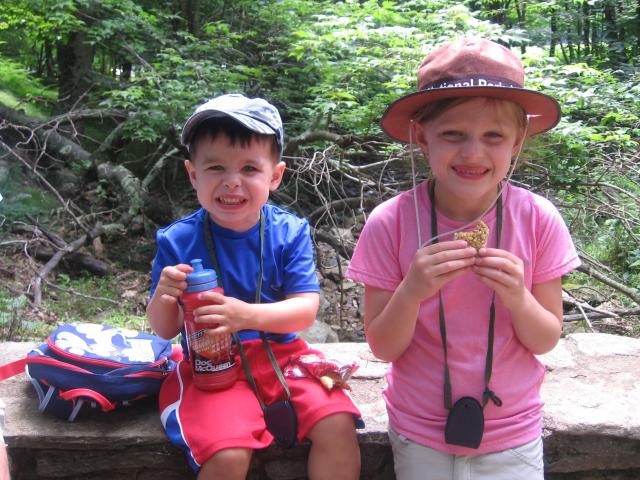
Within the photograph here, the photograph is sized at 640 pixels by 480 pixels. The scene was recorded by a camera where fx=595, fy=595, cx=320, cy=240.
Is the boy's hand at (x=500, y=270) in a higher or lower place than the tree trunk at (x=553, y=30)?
lower

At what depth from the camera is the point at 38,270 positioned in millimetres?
5180

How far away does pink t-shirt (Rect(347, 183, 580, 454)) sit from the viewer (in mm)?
1639

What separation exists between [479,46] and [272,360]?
43.0 inches

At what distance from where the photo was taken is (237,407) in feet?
5.65

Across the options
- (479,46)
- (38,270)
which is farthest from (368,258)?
(38,270)

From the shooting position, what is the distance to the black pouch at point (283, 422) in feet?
5.74

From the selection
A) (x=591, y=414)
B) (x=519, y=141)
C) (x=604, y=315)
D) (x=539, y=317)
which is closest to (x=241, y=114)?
(x=519, y=141)

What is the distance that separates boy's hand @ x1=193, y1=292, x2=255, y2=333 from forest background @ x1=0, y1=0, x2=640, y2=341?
2394 mm

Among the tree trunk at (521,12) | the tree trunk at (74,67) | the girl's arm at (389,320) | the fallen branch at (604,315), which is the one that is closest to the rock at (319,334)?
the fallen branch at (604,315)

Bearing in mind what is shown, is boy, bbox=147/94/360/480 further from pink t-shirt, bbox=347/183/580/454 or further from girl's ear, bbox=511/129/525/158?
girl's ear, bbox=511/129/525/158

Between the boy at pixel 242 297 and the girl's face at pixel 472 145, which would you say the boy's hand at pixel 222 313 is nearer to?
the boy at pixel 242 297

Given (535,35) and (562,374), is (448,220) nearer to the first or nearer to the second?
(562,374)

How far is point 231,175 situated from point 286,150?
355 cm

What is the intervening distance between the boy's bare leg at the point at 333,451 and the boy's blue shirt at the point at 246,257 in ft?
1.13
